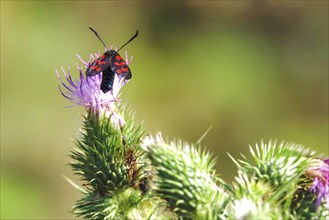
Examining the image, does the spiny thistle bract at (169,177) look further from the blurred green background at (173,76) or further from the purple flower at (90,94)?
the blurred green background at (173,76)

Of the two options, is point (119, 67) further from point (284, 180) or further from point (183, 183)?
point (284, 180)

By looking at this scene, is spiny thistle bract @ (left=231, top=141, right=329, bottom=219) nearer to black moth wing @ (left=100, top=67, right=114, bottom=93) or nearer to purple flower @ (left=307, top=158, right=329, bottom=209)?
purple flower @ (left=307, top=158, right=329, bottom=209)

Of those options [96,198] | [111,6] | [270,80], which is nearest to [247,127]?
[270,80]

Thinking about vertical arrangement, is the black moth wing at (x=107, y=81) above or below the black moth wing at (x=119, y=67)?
below

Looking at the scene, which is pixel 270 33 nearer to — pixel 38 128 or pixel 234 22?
pixel 234 22

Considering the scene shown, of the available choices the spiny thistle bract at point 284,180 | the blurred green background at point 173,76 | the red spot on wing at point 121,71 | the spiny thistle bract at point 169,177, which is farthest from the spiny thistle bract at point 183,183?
the blurred green background at point 173,76
